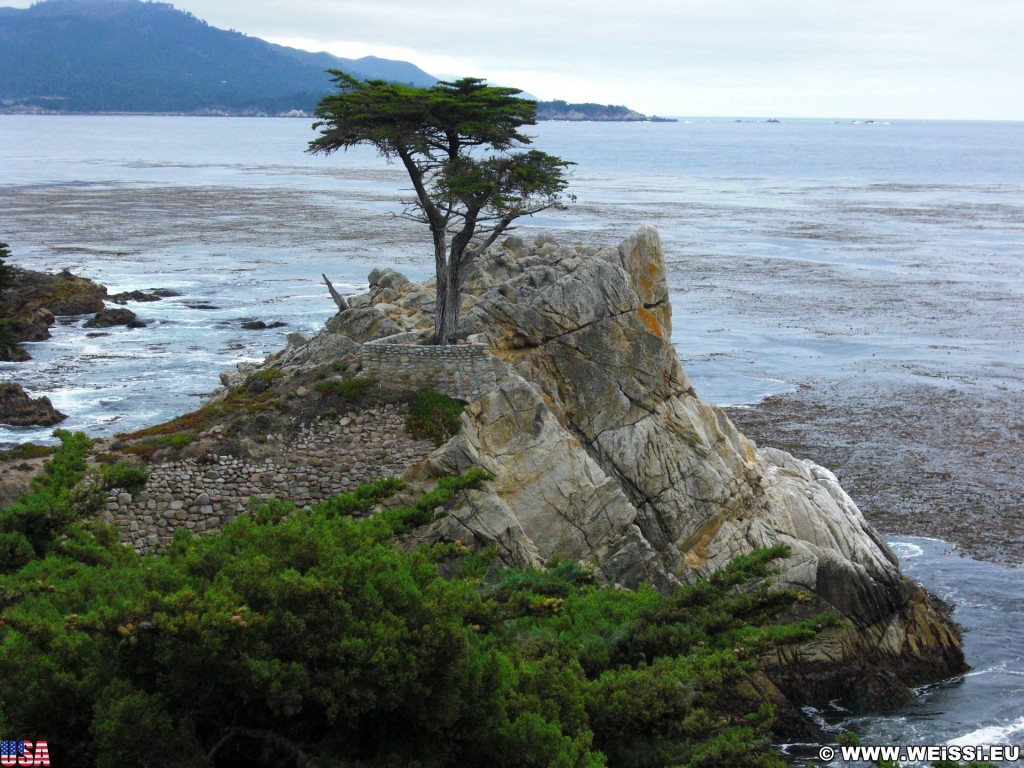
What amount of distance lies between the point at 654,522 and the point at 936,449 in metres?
16.0

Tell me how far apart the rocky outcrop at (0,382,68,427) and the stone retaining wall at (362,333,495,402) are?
16.6 meters

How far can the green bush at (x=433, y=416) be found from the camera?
2230 centimetres

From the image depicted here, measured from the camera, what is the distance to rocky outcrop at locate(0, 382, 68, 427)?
114 feet

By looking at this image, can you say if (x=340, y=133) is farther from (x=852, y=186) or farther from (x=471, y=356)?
(x=852, y=186)

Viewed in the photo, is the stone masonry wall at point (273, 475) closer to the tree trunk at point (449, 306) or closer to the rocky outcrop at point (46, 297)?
the tree trunk at point (449, 306)

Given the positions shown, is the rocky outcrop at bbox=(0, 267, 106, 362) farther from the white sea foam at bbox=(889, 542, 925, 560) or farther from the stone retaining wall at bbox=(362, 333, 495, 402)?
the white sea foam at bbox=(889, 542, 925, 560)

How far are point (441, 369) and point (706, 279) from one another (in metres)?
40.2

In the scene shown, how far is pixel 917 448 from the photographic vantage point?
34.8 metres

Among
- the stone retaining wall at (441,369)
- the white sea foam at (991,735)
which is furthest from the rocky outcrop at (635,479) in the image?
the white sea foam at (991,735)

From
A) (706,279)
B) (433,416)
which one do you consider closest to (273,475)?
(433,416)

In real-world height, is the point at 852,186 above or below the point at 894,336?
above

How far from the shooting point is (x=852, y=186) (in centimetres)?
12238

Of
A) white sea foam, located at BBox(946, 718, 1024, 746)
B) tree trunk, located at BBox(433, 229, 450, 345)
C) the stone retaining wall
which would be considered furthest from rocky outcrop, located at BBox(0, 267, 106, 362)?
white sea foam, located at BBox(946, 718, 1024, 746)

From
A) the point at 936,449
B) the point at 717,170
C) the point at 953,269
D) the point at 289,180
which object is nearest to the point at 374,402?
the point at 936,449
